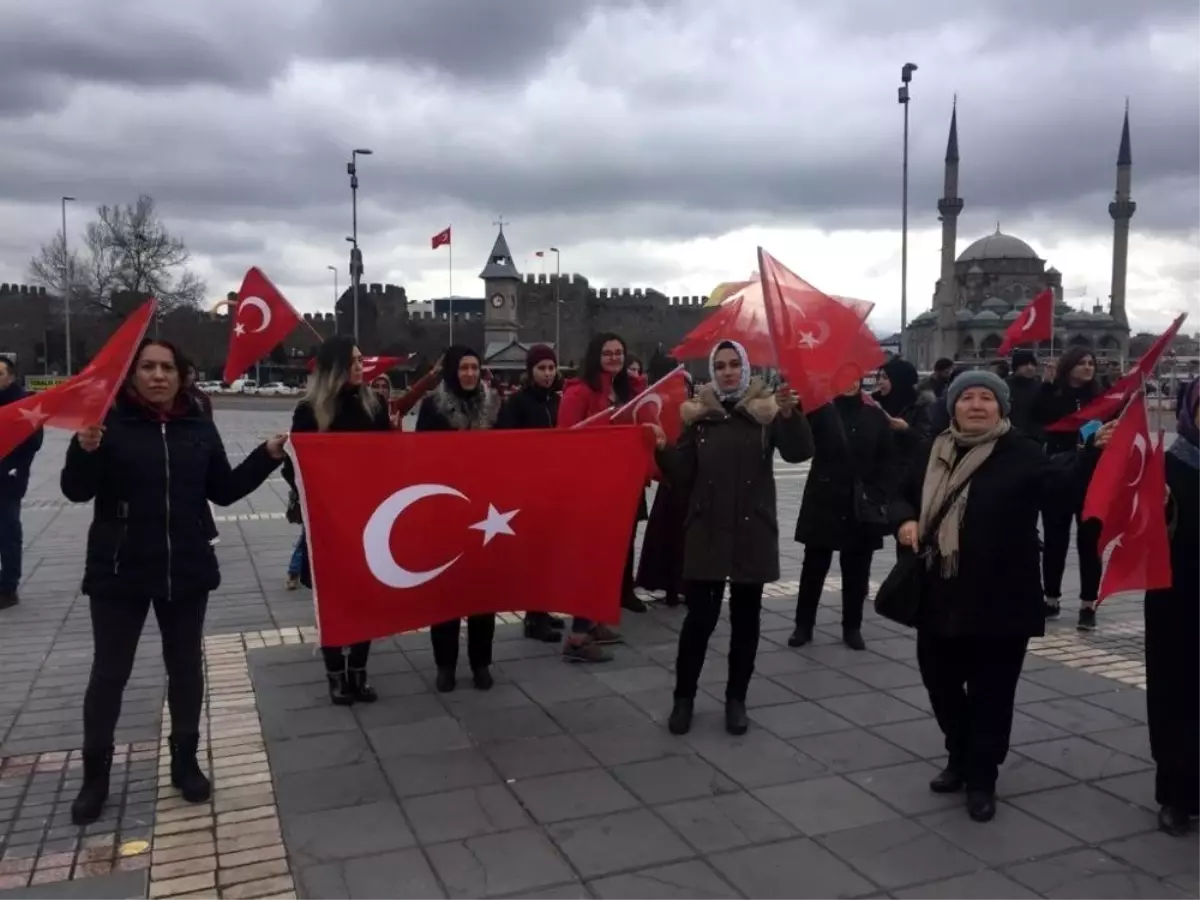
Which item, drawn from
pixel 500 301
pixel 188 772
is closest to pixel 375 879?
pixel 188 772

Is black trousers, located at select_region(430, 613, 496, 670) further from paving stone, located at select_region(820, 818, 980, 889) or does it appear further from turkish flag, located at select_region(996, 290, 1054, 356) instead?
turkish flag, located at select_region(996, 290, 1054, 356)

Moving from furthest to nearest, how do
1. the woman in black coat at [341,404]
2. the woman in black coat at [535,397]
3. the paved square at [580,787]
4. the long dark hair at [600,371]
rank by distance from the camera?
the long dark hair at [600,371]
the woman in black coat at [535,397]
the woman in black coat at [341,404]
the paved square at [580,787]

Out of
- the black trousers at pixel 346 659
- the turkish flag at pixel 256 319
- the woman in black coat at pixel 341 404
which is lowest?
the black trousers at pixel 346 659

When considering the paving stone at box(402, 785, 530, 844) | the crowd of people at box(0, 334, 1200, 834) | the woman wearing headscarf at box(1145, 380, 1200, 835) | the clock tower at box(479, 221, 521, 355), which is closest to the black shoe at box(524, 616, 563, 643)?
the crowd of people at box(0, 334, 1200, 834)

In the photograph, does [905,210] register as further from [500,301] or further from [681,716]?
[500,301]

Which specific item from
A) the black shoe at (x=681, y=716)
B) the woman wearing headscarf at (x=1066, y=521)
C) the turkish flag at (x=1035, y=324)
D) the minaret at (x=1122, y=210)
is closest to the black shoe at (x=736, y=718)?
the black shoe at (x=681, y=716)

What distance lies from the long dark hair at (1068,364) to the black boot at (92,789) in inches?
259

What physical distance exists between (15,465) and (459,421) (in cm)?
423

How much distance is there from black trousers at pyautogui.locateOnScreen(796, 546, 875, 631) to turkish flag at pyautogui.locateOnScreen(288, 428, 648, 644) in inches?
76.1

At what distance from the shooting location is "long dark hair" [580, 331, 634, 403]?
6.52 metres

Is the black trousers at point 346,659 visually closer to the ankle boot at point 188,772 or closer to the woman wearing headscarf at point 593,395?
the ankle boot at point 188,772

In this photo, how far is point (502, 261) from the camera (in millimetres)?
81688

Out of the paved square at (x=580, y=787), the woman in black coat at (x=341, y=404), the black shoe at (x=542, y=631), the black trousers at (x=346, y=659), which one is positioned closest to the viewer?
the paved square at (x=580, y=787)

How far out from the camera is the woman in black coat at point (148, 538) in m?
4.12
